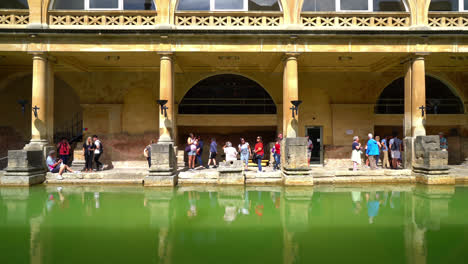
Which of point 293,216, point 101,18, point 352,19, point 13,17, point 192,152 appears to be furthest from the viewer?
point 192,152

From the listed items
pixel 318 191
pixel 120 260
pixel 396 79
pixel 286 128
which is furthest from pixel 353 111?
pixel 120 260

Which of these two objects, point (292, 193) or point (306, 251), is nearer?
point (306, 251)

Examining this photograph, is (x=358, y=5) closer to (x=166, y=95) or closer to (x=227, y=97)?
(x=227, y=97)

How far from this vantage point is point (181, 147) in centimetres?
1667

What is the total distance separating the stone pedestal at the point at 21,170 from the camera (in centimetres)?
1036

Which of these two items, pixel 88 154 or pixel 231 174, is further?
pixel 88 154

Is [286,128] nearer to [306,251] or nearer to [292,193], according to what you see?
[292,193]

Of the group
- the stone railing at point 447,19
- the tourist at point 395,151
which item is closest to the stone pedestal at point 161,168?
the tourist at point 395,151

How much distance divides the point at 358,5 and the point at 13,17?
13.1 meters

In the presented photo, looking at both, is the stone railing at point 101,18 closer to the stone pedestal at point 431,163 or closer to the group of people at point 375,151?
the group of people at point 375,151

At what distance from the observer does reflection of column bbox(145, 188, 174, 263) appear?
4.56 metres

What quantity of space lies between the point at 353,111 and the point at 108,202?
12821 mm

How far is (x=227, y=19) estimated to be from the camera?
480 inches

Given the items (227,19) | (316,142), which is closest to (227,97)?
(227,19)
